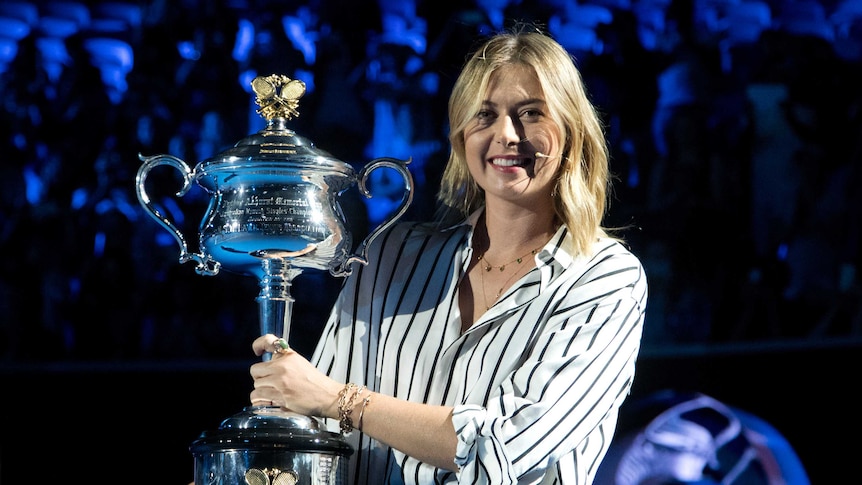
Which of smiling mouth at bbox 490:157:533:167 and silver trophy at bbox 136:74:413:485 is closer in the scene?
silver trophy at bbox 136:74:413:485

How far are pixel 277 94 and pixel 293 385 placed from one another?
16.0 inches

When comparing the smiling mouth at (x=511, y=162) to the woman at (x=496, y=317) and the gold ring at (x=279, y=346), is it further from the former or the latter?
the gold ring at (x=279, y=346)

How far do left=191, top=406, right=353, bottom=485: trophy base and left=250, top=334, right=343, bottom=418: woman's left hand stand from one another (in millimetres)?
17

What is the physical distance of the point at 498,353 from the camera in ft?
5.30

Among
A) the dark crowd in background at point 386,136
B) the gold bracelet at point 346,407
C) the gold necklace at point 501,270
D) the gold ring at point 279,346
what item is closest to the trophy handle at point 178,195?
the gold ring at point 279,346

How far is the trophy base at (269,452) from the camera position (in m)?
1.48

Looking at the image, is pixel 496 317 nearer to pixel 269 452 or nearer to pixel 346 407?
pixel 346 407

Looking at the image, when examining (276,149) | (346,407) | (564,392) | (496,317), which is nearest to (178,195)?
(276,149)

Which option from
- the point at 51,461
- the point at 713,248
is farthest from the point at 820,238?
the point at 51,461

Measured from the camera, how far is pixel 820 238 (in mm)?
3139

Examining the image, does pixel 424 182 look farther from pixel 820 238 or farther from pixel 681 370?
pixel 820 238

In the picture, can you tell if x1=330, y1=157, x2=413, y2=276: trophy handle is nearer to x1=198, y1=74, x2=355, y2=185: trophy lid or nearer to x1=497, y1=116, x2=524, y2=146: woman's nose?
x1=198, y1=74, x2=355, y2=185: trophy lid

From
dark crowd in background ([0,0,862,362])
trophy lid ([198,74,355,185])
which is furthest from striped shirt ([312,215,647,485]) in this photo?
dark crowd in background ([0,0,862,362])

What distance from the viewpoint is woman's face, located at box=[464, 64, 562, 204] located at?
1694 millimetres
